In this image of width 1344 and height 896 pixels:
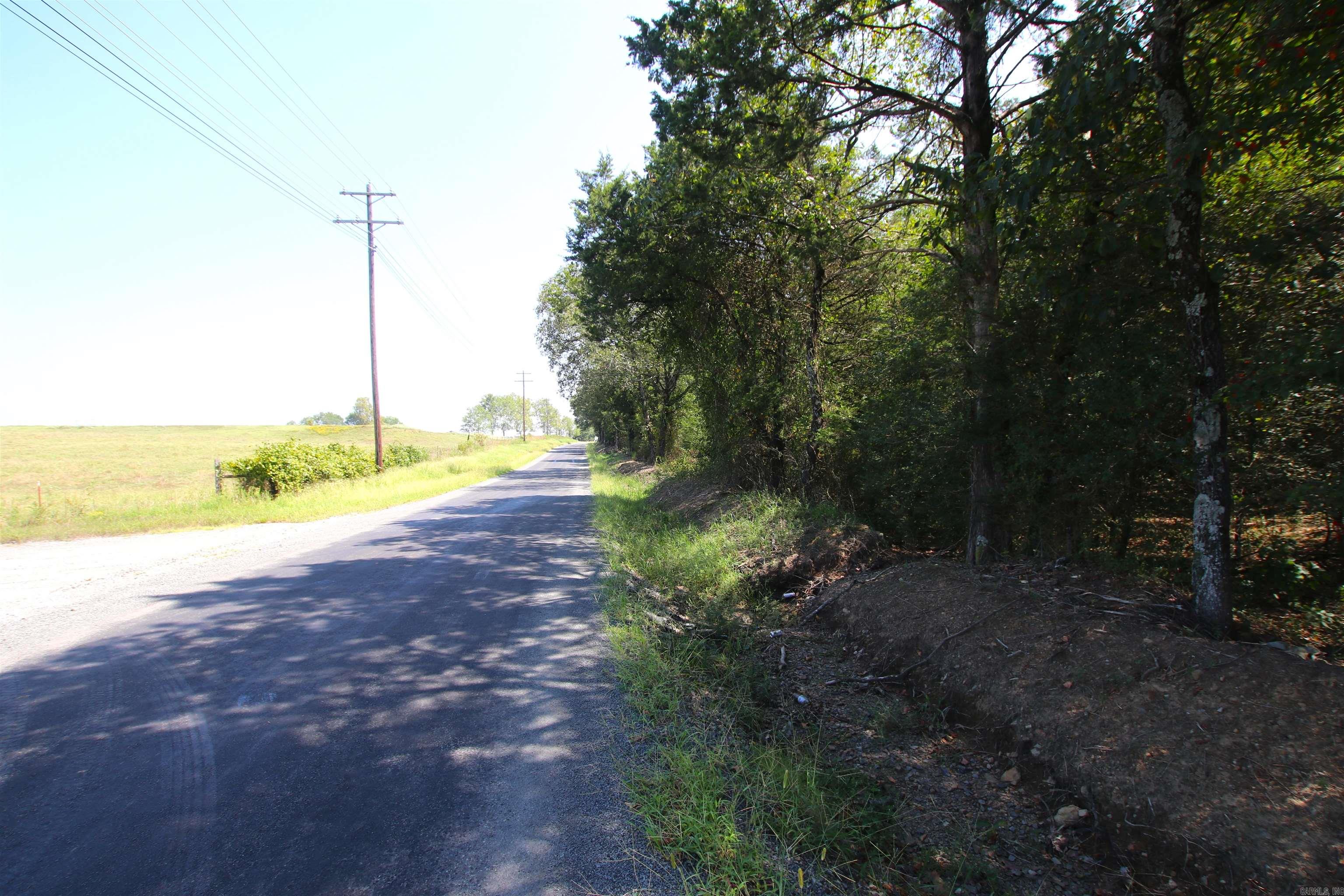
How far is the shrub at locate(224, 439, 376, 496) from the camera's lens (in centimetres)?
1736

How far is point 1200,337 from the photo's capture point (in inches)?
153

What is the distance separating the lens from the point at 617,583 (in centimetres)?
→ 724

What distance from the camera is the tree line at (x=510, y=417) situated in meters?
158

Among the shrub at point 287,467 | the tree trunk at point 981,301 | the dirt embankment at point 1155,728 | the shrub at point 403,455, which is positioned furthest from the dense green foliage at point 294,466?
the tree trunk at point 981,301

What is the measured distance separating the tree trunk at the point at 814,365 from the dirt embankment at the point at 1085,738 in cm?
499

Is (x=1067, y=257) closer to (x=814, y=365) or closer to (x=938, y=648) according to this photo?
(x=938, y=648)

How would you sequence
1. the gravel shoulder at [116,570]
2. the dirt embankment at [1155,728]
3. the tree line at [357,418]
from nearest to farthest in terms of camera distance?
the dirt embankment at [1155,728]
the gravel shoulder at [116,570]
the tree line at [357,418]

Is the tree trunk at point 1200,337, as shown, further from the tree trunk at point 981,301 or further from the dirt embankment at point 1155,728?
the tree trunk at point 981,301

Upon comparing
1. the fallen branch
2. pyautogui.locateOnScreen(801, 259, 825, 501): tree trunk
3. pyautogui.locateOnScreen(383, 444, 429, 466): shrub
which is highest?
pyautogui.locateOnScreen(801, 259, 825, 501): tree trunk

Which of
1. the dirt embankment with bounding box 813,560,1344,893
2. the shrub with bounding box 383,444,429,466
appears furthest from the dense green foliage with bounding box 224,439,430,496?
the dirt embankment with bounding box 813,560,1344,893

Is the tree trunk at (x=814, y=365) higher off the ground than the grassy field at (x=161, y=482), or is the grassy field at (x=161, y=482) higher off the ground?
the tree trunk at (x=814, y=365)

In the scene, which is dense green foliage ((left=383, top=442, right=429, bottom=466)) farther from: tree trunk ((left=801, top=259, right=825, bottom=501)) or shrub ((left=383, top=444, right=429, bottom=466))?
tree trunk ((left=801, top=259, right=825, bottom=501))

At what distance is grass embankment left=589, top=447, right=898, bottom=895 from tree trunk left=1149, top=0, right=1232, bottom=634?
276 cm

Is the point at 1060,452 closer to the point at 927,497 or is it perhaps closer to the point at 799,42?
the point at 927,497
